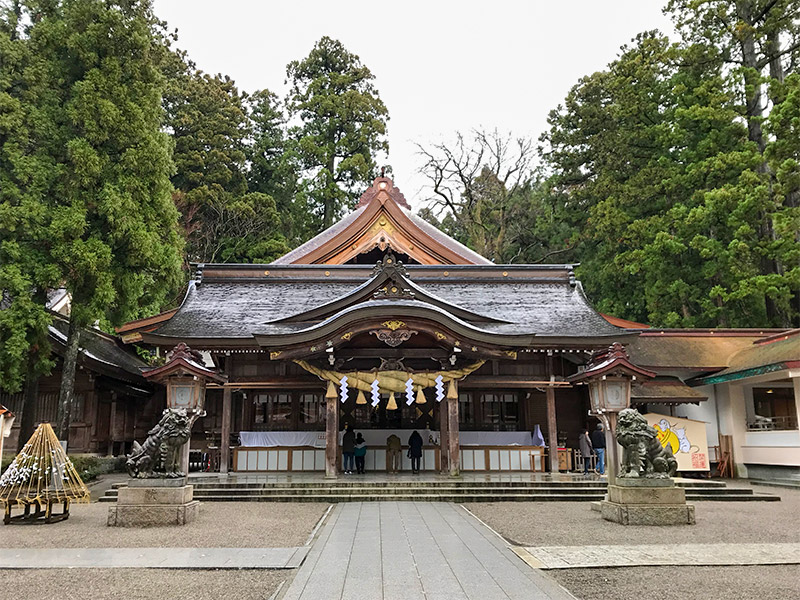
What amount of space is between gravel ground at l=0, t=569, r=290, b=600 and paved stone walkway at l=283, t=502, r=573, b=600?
42 centimetres

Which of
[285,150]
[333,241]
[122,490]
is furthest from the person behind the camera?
[285,150]

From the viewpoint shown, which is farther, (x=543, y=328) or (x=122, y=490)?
(x=543, y=328)

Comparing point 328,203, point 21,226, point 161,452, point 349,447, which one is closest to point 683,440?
point 349,447

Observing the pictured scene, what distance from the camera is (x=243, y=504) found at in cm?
1158

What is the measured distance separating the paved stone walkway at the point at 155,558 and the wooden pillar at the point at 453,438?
704 cm

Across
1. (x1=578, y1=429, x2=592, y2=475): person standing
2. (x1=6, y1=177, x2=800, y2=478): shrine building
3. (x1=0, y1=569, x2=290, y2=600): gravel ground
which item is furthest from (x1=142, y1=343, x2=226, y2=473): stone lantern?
(x1=578, y1=429, x2=592, y2=475): person standing

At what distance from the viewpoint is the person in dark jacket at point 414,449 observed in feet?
49.4

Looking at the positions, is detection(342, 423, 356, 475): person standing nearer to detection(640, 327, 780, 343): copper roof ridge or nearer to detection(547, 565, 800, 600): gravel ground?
detection(547, 565, 800, 600): gravel ground

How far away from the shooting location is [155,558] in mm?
6699

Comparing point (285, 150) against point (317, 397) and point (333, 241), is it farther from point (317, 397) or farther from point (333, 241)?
point (317, 397)

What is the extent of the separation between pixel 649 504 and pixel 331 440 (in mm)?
7253

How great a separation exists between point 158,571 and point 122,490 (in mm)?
3537

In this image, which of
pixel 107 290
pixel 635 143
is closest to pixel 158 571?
pixel 107 290

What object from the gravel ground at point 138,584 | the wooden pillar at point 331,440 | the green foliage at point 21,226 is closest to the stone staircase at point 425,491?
the wooden pillar at point 331,440
